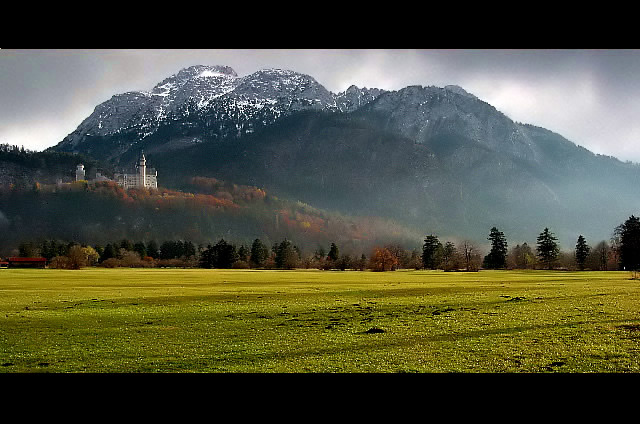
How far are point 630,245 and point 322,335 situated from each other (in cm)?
3857

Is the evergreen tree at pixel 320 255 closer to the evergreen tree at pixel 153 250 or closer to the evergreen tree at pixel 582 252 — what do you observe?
the evergreen tree at pixel 153 250

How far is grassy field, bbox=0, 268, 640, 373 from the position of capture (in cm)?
995

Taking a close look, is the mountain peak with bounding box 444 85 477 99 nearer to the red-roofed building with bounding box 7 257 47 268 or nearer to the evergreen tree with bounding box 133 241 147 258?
the evergreen tree with bounding box 133 241 147 258

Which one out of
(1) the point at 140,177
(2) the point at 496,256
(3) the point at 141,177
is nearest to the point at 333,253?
(2) the point at 496,256

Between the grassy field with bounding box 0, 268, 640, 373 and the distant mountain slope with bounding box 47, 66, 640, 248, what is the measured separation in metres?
41.2

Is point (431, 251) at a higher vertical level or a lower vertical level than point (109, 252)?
lower

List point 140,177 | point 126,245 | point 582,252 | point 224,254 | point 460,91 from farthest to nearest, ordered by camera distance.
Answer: point 460,91 → point 140,177 → point 126,245 → point 224,254 → point 582,252

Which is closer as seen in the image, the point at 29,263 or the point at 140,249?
the point at 29,263

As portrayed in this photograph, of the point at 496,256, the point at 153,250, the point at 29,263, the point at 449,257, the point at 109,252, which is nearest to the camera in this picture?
the point at 496,256

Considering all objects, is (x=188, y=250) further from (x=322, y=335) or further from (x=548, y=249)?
(x=322, y=335)

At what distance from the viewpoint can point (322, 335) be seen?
42.1ft
